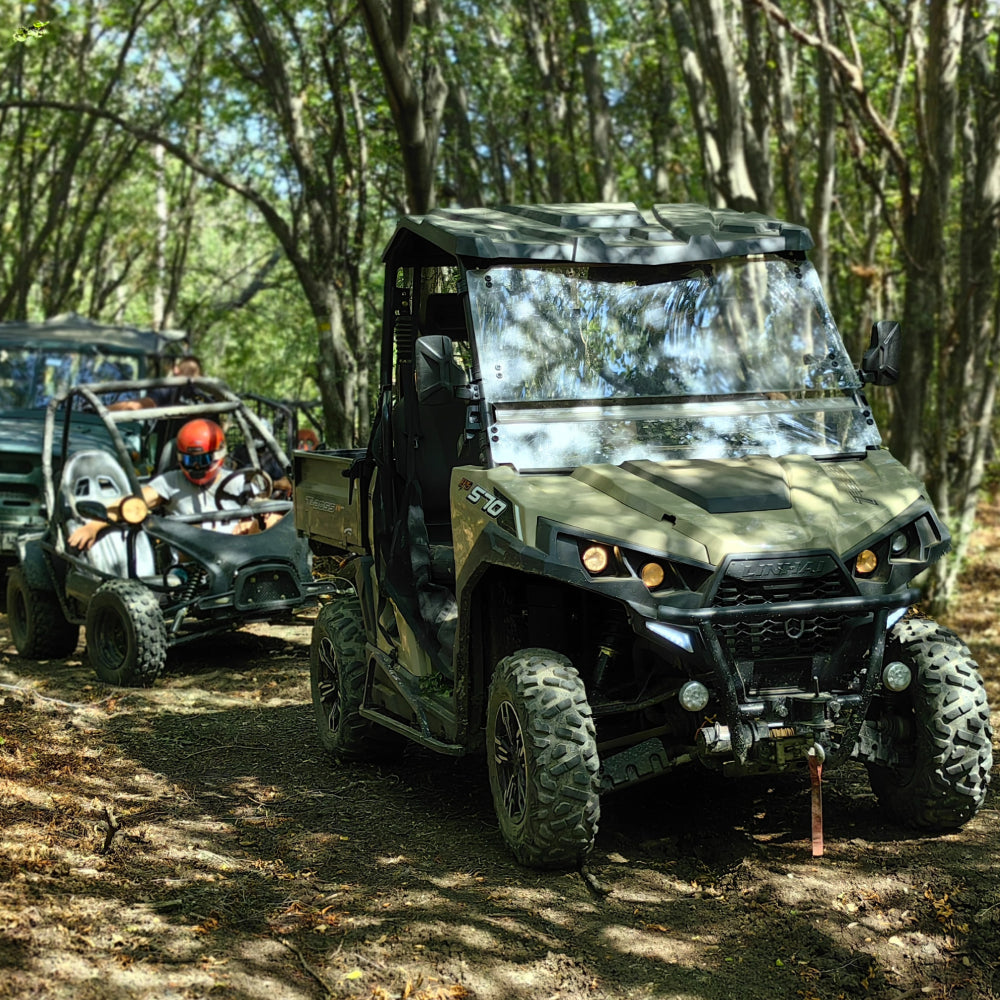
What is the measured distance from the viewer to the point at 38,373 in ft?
53.1

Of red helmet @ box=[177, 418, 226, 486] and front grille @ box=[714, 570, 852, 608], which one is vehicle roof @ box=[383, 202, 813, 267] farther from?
red helmet @ box=[177, 418, 226, 486]

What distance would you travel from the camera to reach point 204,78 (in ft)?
81.0

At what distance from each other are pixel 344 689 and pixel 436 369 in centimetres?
222

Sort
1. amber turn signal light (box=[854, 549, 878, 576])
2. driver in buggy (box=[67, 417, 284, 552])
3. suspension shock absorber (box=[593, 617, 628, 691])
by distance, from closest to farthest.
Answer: amber turn signal light (box=[854, 549, 878, 576]), suspension shock absorber (box=[593, 617, 628, 691]), driver in buggy (box=[67, 417, 284, 552])

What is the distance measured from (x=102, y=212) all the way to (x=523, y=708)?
83.5 feet

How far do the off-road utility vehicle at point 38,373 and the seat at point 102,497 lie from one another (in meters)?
2.12

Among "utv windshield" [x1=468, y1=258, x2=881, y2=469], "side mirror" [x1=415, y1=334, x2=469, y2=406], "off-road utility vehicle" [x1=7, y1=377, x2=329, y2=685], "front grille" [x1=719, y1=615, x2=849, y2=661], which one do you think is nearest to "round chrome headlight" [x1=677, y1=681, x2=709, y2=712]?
"front grille" [x1=719, y1=615, x2=849, y2=661]

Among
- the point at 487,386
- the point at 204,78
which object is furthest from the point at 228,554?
the point at 204,78

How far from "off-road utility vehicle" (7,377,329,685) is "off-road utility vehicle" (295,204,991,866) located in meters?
2.86

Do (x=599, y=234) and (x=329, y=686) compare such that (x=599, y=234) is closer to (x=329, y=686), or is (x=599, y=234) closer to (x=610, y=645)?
(x=610, y=645)

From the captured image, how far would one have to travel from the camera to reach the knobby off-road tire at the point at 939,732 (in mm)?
5320

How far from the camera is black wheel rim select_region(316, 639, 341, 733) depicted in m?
7.28

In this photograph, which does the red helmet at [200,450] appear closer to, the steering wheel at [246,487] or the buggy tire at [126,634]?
the steering wheel at [246,487]

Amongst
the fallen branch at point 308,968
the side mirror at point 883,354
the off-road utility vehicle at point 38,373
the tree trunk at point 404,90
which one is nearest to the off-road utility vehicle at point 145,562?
the off-road utility vehicle at point 38,373
